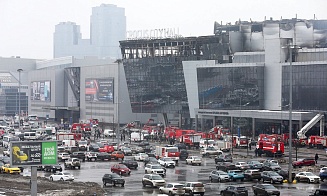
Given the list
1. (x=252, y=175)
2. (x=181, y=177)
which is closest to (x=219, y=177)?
(x=252, y=175)

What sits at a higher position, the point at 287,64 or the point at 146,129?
the point at 287,64

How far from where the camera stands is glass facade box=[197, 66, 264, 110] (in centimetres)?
12125

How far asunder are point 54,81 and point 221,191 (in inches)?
5722

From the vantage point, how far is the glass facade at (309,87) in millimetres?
108250

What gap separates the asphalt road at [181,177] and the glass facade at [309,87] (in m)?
22.1

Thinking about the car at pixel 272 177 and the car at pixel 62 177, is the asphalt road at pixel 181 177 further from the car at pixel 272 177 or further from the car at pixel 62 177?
the car at pixel 62 177

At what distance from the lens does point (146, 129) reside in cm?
12500

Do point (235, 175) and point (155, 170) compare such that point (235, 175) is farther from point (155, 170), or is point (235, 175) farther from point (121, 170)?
point (121, 170)

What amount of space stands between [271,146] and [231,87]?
4336cm

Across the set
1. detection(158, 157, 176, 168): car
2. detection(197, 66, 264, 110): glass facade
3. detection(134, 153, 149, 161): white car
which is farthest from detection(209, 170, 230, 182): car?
detection(197, 66, 264, 110): glass facade

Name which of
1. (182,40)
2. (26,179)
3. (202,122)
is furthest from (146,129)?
(26,179)

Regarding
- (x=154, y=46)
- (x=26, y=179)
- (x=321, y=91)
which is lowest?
(x=26, y=179)

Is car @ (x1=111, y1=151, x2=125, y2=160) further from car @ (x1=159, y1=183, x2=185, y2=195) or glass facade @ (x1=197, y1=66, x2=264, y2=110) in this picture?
glass facade @ (x1=197, y1=66, x2=264, y2=110)

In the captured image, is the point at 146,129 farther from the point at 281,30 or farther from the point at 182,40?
the point at 281,30
